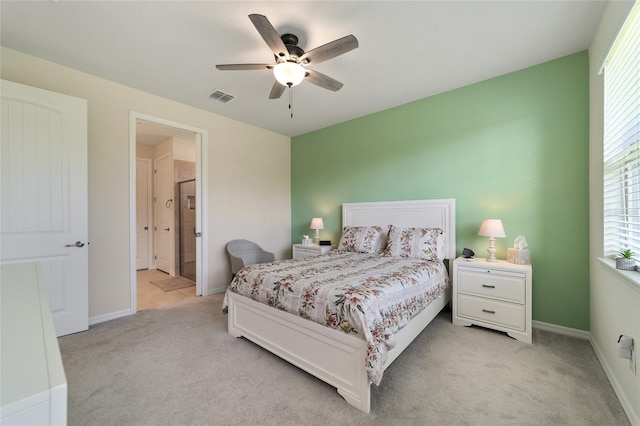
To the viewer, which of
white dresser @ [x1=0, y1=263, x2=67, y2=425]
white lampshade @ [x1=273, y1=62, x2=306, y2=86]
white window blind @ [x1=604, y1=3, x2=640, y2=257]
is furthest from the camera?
white lampshade @ [x1=273, y1=62, x2=306, y2=86]

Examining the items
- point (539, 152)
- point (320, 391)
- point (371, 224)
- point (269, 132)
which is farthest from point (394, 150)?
point (320, 391)

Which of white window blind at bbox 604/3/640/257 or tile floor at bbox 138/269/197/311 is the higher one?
white window blind at bbox 604/3/640/257

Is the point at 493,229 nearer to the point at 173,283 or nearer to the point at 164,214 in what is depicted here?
the point at 173,283

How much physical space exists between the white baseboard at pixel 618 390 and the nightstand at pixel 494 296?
0.46 m

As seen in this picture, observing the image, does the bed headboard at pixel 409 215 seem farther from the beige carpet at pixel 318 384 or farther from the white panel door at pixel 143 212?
the white panel door at pixel 143 212

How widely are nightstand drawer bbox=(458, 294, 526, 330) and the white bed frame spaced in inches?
9.6

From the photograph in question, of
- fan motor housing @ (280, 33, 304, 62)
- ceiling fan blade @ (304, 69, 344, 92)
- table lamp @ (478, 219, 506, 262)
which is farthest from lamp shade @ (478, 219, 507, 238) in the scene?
fan motor housing @ (280, 33, 304, 62)

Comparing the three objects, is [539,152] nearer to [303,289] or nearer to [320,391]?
[303,289]

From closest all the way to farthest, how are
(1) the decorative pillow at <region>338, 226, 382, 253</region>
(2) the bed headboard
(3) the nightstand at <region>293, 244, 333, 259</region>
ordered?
(2) the bed headboard → (1) the decorative pillow at <region>338, 226, 382, 253</region> → (3) the nightstand at <region>293, 244, 333, 259</region>

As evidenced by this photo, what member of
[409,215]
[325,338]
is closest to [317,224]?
[409,215]

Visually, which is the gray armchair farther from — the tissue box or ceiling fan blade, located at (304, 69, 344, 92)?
the tissue box

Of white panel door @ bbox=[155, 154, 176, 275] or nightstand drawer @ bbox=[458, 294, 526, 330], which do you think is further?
white panel door @ bbox=[155, 154, 176, 275]

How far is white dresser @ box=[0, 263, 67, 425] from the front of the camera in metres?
0.45

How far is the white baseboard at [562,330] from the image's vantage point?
8.20 feet
